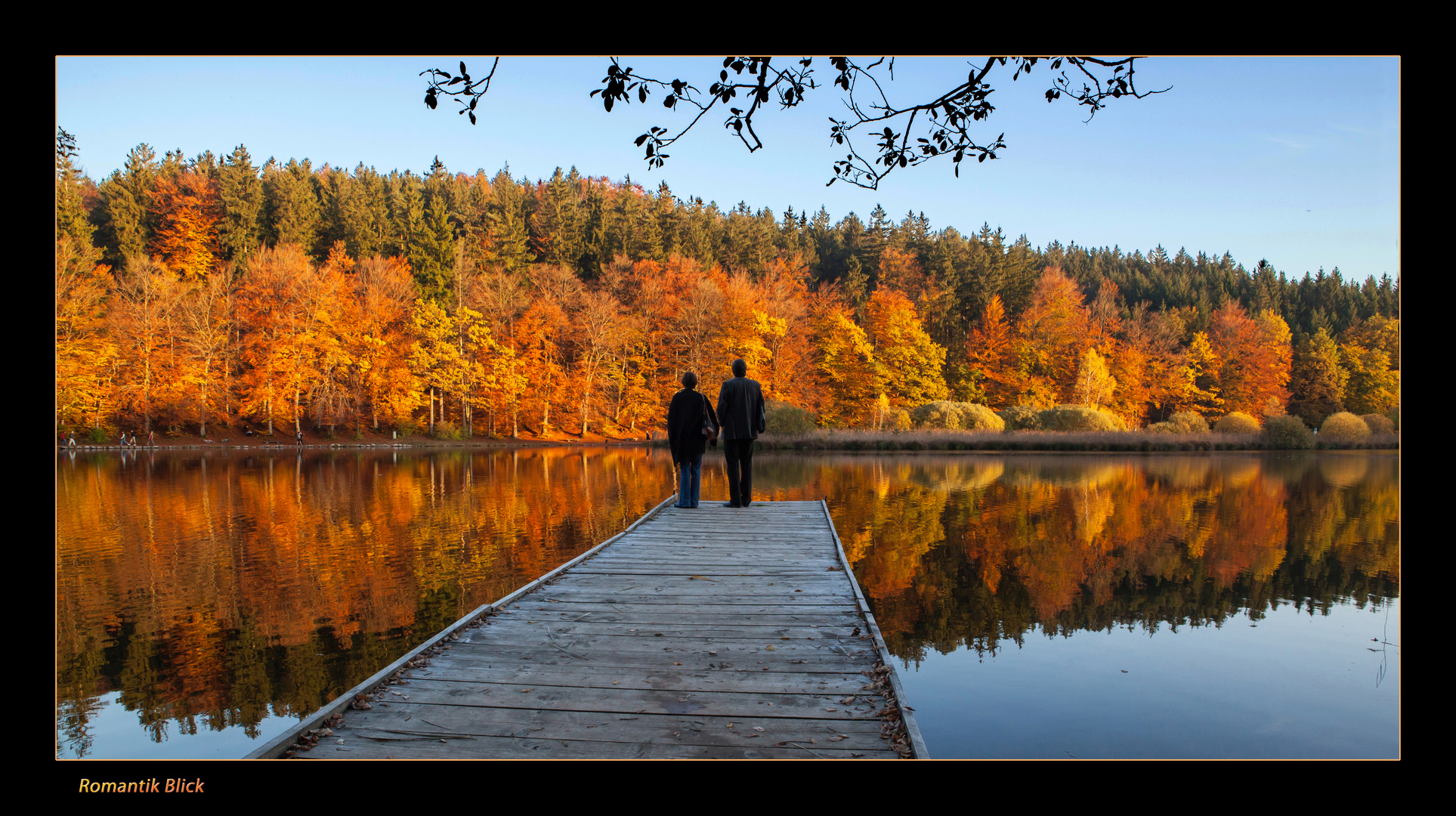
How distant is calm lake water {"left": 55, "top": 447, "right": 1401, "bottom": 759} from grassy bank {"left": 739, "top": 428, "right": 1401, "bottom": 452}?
12.4 metres

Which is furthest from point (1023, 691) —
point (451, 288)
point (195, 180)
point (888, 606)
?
point (195, 180)

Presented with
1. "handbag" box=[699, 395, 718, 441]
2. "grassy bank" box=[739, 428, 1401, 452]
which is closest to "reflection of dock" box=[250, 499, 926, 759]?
"handbag" box=[699, 395, 718, 441]

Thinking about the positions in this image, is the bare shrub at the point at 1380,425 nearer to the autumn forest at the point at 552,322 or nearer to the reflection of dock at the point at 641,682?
the autumn forest at the point at 552,322

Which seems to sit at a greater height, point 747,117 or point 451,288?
point 451,288

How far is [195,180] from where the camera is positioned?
149 ft

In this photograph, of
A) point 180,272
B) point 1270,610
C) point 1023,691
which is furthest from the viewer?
point 180,272

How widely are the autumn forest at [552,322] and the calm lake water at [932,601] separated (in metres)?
22.6

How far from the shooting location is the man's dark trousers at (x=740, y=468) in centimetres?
966

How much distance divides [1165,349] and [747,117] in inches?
2174

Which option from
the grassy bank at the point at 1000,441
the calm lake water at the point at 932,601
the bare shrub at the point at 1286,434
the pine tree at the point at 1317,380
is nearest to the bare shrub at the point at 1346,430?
the bare shrub at the point at 1286,434
